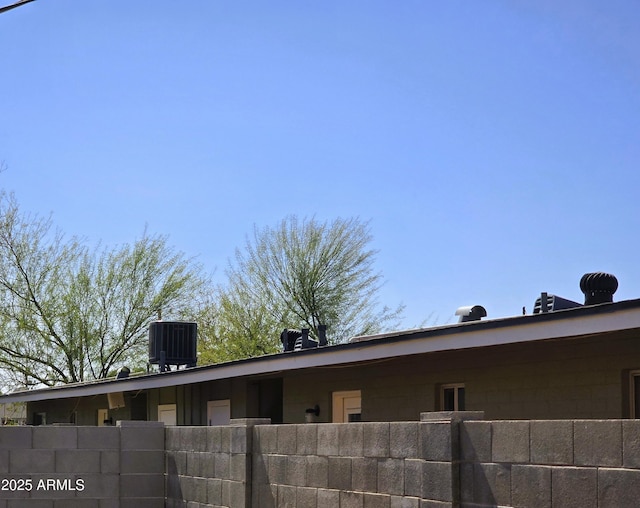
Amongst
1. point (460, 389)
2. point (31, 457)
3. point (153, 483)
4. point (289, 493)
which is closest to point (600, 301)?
point (460, 389)

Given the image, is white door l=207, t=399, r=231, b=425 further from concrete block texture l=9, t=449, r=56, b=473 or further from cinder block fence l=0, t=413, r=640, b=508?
concrete block texture l=9, t=449, r=56, b=473

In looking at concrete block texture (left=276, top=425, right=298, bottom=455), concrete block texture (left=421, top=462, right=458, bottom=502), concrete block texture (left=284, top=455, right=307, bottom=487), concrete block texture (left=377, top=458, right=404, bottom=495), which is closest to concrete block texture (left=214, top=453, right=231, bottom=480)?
concrete block texture (left=276, top=425, right=298, bottom=455)

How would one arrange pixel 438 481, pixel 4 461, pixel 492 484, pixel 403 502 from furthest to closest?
pixel 4 461
pixel 403 502
pixel 438 481
pixel 492 484

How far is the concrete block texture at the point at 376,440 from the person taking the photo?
8672 millimetres

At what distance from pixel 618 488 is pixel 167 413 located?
58.1 ft

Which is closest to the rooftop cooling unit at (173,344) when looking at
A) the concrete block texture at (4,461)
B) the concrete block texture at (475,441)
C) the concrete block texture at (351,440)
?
the concrete block texture at (4,461)

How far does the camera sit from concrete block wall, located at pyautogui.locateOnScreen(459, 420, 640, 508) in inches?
243

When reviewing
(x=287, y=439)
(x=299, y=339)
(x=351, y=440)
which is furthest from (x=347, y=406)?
(x=351, y=440)

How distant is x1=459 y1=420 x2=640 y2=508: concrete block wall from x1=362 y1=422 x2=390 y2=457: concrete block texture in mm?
1110

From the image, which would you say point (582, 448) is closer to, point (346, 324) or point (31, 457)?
point (31, 457)

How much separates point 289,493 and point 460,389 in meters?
4.67

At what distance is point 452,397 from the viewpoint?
14484 mm

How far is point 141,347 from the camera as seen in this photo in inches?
1412

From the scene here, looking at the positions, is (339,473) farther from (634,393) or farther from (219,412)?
(219,412)
